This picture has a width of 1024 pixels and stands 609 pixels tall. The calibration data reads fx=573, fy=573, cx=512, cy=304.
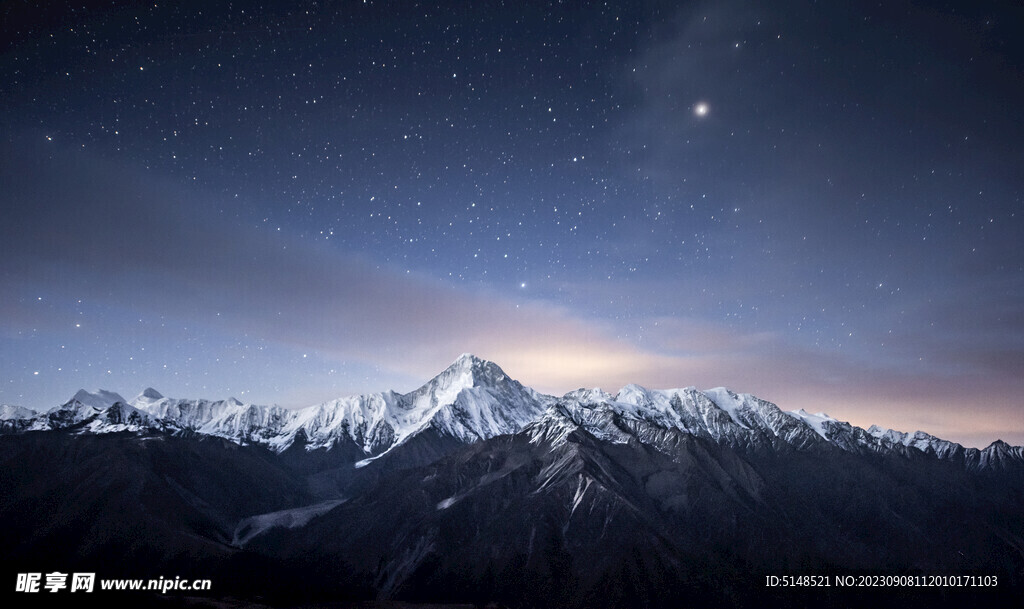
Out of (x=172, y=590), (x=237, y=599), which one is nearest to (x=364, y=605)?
(x=237, y=599)

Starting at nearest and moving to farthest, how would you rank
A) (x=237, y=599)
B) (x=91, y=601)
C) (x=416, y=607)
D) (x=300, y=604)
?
(x=91, y=601), (x=237, y=599), (x=300, y=604), (x=416, y=607)

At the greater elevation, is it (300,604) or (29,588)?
(29,588)

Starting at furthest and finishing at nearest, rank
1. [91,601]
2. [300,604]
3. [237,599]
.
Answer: [300,604]
[237,599]
[91,601]

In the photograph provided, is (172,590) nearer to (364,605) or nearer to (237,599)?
(237,599)

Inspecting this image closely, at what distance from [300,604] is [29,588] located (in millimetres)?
63795

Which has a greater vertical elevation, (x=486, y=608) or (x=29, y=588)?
(x=29, y=588)

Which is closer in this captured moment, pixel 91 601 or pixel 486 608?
pixel 91 601

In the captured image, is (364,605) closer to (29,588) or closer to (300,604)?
(300,604)

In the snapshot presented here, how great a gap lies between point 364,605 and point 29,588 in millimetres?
77896

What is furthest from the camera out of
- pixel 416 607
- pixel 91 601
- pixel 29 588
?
pixel 416 607

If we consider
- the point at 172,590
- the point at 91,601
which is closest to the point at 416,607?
the point at 172,590

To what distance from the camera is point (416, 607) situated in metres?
174

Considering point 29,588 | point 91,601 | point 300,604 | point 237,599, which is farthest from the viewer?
point 300,604

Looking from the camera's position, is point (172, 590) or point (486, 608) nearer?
point (172, 590)
